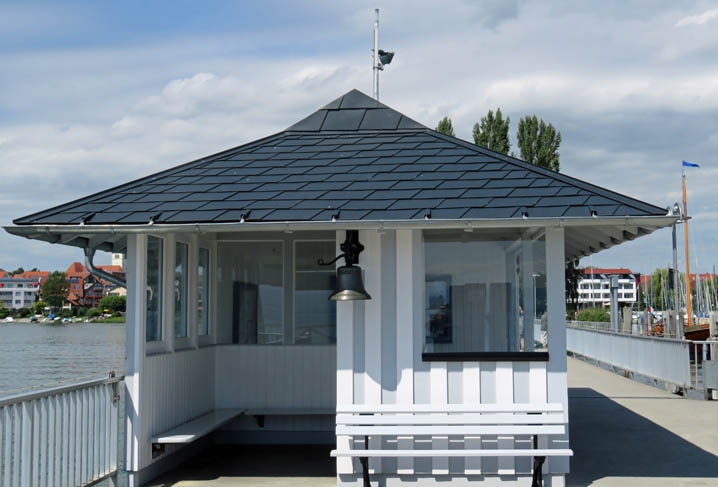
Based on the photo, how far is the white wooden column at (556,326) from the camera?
762 centimetres

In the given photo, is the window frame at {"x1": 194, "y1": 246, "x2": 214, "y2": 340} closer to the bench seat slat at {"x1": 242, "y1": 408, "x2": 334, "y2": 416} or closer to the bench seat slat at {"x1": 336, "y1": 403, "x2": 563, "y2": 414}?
the bench seat slat at {"x1": 242, "y1": 408, "x2": 334, "y2": 416}

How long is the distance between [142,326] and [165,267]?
0.93 m

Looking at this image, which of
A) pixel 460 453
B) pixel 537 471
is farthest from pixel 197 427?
pixel 537 471

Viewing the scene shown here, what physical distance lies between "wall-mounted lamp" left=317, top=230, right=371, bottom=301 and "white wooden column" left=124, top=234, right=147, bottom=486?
6.19ft

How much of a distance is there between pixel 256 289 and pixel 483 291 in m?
3.80

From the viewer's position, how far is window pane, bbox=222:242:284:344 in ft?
34.9

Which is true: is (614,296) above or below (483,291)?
above

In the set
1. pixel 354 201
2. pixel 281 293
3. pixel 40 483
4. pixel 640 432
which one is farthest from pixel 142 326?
pixel 640 432

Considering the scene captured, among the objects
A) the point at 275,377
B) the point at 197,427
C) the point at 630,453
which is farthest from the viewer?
the point at 275,377

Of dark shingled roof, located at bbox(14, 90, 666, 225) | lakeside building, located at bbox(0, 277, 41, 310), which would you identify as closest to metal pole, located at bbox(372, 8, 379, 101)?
dark shingled roof, located at bbox(14, 90, 666, 225)

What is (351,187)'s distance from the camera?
8.10 meters

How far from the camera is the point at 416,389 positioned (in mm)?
7719

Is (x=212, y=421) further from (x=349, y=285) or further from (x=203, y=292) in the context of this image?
(x=349, y=285)

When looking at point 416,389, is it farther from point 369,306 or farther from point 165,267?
point 165,267
